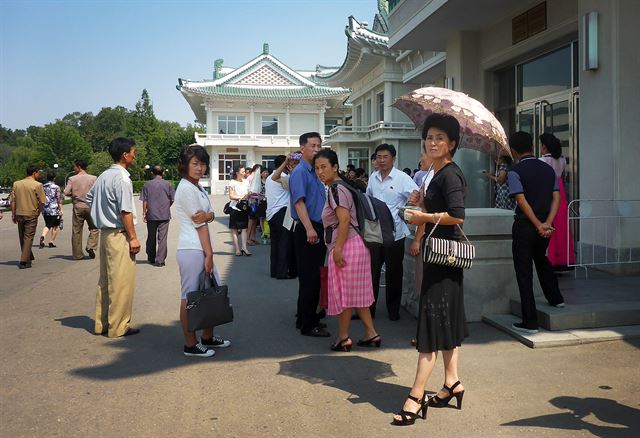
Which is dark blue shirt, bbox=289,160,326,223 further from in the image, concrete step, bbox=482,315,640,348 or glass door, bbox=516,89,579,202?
glass door, bbox=516,89,579,202

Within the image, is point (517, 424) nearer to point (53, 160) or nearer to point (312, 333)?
point (312, 333)

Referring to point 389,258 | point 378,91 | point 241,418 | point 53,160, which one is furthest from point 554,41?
point 53,160

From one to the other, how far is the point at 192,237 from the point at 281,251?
3668 mm

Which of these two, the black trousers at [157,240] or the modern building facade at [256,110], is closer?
the black trousers at [157,240]

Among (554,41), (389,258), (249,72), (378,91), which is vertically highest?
(249,72)

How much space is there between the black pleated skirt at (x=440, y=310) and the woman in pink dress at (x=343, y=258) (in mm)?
1351

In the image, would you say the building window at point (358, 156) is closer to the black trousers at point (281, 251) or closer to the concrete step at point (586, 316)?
the black trousers at point (281, 251)

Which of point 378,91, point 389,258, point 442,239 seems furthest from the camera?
point 378,91

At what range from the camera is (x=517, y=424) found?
3729mm

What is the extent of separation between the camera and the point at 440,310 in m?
3.89

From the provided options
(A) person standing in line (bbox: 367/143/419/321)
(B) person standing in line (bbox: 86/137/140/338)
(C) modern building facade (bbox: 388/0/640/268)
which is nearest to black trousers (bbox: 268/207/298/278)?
(A) person standing in line (bbox: 367/143/419/321)

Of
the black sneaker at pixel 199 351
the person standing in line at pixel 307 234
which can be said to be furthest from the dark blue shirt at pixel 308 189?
the black sneaker at pixel 199 351

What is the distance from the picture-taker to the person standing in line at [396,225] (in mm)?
6531

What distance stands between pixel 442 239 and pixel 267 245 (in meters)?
10.5
